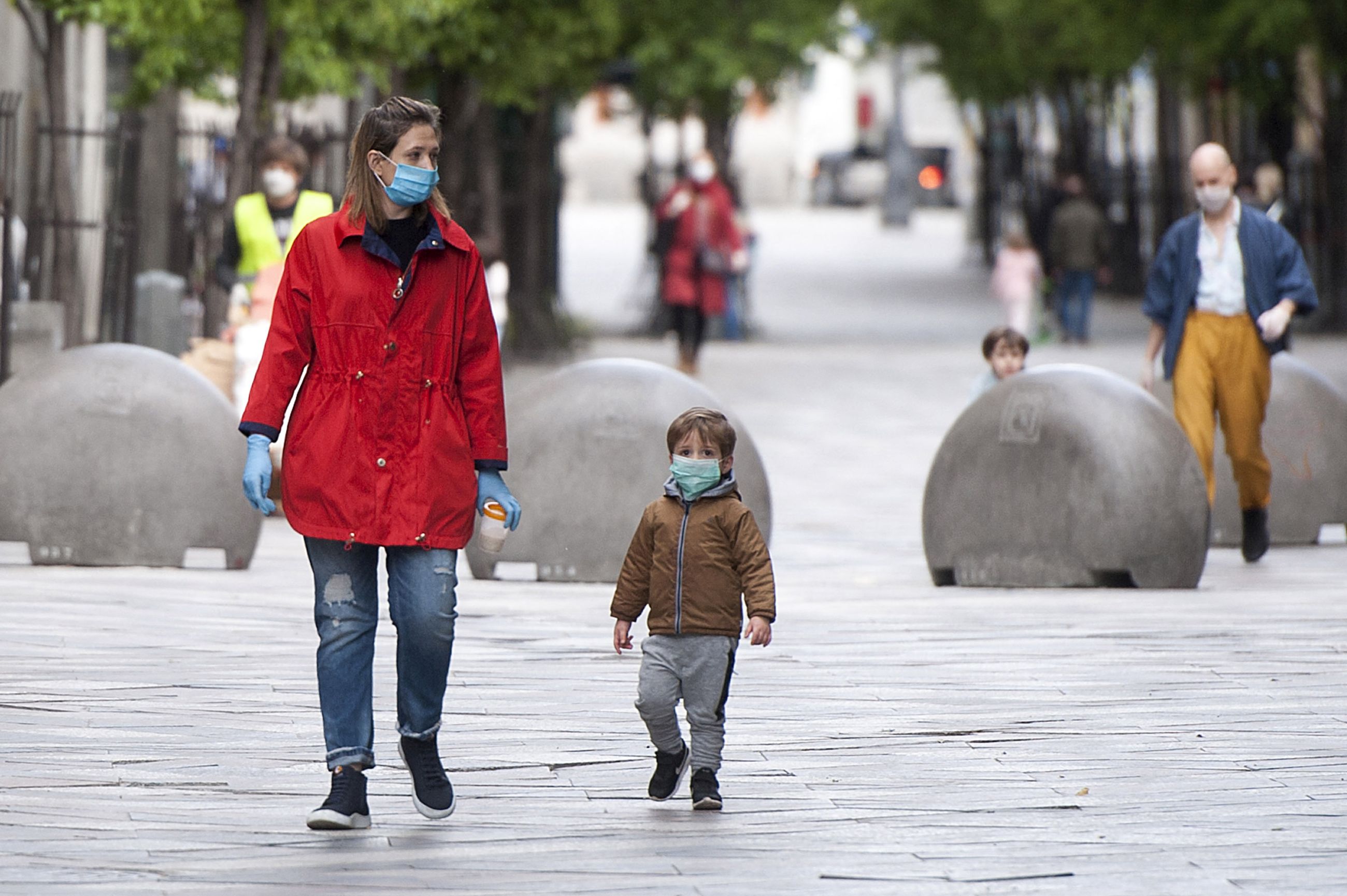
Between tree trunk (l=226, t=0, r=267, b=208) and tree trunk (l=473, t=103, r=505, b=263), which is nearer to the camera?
tree trunk (l=226, t=0, r=267, b=208)

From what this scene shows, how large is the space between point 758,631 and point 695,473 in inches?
16.2

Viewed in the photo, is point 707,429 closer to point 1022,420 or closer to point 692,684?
point 692,684

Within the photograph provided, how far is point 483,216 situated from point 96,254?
3.64 meters

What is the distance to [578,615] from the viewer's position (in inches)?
352

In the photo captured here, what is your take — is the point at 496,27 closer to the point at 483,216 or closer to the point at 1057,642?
the point at 483,216

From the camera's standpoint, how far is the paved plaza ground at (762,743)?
5.16m

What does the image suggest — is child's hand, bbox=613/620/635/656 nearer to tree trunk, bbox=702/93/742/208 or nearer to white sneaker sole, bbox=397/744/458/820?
white sneaker sole, bbox=397/744/458/820

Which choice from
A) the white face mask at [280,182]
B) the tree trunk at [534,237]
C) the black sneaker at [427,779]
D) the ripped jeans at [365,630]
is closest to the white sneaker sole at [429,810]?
the black sneaker at [427,779]

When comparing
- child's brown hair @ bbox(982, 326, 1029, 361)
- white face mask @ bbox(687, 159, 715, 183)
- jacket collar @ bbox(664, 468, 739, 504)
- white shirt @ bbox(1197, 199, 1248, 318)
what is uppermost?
white face mask @ bbox(687, 159, 715, 183)

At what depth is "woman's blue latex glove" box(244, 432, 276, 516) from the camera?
5.38m

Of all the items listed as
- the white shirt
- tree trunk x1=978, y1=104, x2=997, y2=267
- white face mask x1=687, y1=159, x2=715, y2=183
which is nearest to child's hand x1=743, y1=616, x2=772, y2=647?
the white shirt

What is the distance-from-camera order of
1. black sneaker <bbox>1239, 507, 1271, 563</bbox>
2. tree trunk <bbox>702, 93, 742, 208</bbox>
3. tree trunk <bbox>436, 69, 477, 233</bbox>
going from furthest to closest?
tree trunk <bbox>702, 93, 742, 208</bbox>
tree trunk <bbox>436, 69, 477, 233</bbox>
black sneaker <bbox>1239, 507, 1271, 563</bbox>

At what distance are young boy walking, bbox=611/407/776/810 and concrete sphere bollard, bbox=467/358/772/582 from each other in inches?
153

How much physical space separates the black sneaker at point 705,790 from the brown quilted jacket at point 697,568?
1.10 ft
